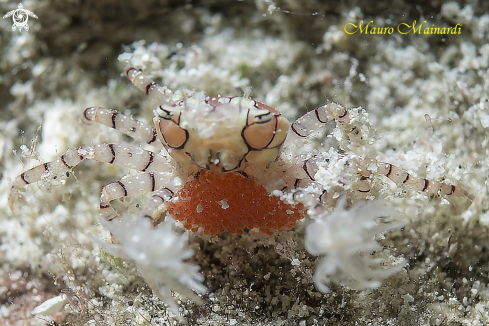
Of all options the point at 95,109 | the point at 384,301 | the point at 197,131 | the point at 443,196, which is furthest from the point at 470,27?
the point at 95,109

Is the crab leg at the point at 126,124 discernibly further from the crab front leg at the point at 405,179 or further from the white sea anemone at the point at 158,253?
the crab front leg at the point at 405,179

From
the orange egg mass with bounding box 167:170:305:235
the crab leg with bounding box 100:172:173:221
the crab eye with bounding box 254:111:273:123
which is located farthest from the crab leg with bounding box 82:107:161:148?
the crab eye with bounding box 254:111:273:123

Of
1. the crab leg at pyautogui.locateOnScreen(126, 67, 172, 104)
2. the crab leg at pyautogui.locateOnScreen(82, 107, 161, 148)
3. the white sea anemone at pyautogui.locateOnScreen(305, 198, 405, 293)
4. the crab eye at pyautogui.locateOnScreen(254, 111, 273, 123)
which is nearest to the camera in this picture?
the white sea anemone at pyautogui.locateOnScreen(305, 198, 405, 293)

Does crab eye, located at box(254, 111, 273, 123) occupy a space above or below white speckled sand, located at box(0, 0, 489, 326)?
above

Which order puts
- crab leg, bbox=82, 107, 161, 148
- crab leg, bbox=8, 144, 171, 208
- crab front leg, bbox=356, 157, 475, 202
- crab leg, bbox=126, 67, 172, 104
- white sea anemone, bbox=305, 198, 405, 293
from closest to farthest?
1. white sea anemone, bbox=305, 198, 405, 293
2. crab front leg, bbox=356, 157, 475, 202
3. crab leg, bbox=8, 144, 171, 208
4. crab leg, bbox=82, 107, 161, 148
5. crab leg, bbox=126, 67, 172, 104

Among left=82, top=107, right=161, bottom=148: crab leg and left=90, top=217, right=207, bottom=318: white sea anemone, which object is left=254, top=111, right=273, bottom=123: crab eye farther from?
left=82, top=107, right=161, bottom=148: crab leg

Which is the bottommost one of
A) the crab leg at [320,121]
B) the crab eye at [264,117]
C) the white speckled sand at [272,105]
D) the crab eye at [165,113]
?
the white speckled sand at [272,105]

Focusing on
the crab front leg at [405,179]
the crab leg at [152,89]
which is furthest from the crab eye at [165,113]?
the crab front leg at [405,179]
